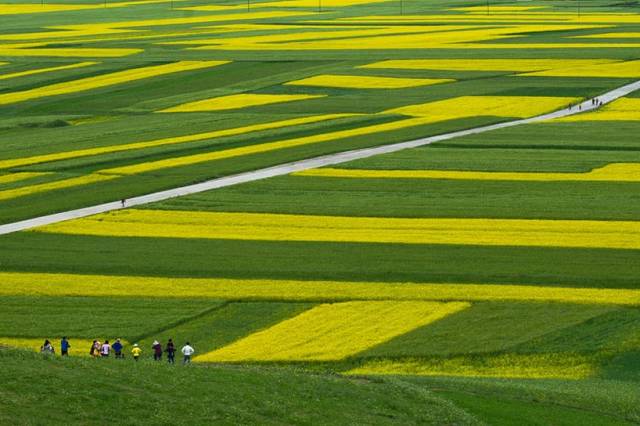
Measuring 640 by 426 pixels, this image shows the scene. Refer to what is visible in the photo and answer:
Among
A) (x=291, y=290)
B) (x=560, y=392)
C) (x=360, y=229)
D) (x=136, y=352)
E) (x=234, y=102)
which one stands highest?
(x=136, y=352)

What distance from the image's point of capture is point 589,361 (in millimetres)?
46344

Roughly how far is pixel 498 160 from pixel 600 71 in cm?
5165

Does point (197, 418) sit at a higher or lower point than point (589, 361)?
higher

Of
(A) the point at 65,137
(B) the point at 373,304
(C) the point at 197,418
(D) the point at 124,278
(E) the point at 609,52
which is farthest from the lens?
(E) the point at 609,52

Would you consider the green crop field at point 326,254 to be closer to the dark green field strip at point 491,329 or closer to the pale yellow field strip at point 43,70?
the dark green field strip at point 491,329

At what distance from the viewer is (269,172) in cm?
8481

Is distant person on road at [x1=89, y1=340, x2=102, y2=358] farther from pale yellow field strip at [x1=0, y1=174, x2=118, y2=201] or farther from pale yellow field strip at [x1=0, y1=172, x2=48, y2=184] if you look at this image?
pale yellow field strip at [x1=0, y1=172, x2=48, y2=184]

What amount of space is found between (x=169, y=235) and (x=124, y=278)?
9027 mm

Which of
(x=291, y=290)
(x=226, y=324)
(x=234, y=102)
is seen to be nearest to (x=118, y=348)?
(x=226, y=324)

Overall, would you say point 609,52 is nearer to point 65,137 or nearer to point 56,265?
point 65,137

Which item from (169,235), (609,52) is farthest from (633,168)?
(609,52)

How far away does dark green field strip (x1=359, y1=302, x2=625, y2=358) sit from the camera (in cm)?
4722

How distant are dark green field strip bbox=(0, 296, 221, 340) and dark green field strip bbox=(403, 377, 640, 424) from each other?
11623 millimetres

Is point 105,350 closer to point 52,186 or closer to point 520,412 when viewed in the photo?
point 520,412
